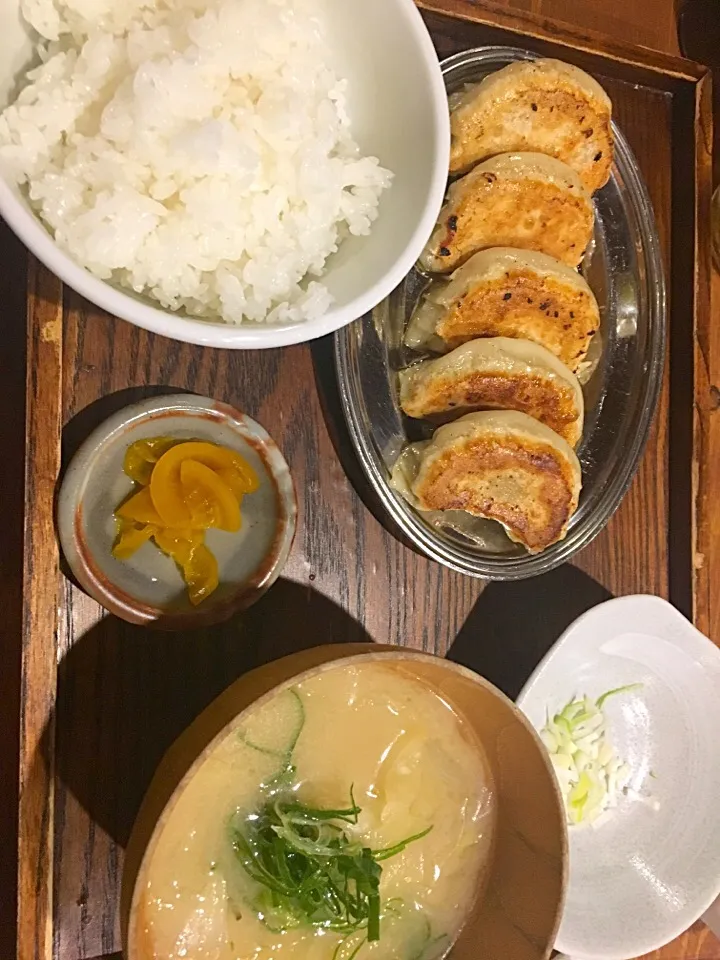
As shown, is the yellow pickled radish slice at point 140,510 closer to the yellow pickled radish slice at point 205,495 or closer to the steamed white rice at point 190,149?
the yellow pickled radish slice at point 205,495

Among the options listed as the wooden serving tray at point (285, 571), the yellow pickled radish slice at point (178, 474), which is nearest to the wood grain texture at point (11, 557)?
the wooden serving tray at point (285, 571)

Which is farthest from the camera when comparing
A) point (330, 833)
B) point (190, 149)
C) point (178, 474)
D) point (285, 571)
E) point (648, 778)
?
point (648, 778)

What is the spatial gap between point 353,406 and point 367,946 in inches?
34.3

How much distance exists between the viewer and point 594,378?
1724 mm

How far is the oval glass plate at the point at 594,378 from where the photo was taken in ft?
5.06

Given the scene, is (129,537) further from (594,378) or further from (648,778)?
(648,778)

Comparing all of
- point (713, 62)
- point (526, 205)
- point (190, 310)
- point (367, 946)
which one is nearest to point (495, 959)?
point (367, 946)

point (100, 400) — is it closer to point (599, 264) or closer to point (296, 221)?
point (296, 221)

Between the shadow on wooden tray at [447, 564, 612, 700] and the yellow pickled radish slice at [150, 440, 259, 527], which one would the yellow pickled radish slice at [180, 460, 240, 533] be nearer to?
the yellow pickled radish slice at [150, 440, 259, 527]

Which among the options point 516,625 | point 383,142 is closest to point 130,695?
point 516,625

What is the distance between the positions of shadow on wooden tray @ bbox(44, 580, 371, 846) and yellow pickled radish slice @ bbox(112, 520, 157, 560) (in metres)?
0.13

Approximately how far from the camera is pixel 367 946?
4.21 feet

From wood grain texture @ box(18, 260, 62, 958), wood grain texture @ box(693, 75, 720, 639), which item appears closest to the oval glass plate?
wood grain texture @ box(693, 75, 720, 639)

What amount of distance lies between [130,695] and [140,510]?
32cm
